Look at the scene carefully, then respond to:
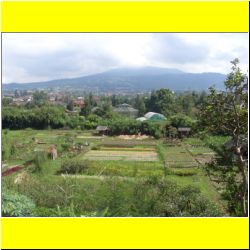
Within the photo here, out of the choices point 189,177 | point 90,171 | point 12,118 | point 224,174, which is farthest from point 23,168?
point 224,174

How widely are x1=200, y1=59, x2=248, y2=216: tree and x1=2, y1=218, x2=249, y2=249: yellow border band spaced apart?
2.30ft

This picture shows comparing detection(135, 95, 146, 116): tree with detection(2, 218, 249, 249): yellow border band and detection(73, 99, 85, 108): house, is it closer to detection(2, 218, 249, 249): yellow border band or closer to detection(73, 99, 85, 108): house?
detection(73, 99, 85, 108): house

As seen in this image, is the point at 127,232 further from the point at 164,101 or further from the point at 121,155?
the point at 164,101

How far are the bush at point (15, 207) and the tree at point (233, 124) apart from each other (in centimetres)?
206

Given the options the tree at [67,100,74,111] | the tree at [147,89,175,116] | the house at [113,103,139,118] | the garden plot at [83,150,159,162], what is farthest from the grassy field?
the house at [113,103,139,118]

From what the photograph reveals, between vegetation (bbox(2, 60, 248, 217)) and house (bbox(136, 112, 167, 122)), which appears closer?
vegetation (bbox(2, 60, 248, 217))

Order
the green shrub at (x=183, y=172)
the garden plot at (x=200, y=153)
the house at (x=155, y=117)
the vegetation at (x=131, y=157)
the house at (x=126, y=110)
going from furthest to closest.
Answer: the house at (x=126, y=110) < the house at (x=155, y=117) < the garden plot at (x=200, y=153) < the green shrub at (x=183, y=172) < the vegetation at (x=131, y=157)

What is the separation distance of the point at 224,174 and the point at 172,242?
1.33 m

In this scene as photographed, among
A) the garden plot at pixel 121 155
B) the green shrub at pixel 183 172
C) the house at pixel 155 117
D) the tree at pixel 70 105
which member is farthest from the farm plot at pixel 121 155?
the tree at pixel 70 105

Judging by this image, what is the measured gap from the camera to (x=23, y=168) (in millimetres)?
9383

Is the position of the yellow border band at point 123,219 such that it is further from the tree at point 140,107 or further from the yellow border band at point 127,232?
the tree at point 140,107

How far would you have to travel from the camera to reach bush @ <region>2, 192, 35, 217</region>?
354 cm

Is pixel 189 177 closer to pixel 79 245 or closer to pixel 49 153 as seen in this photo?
pixel 49 153

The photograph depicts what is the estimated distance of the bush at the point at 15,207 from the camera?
3.54 meters
